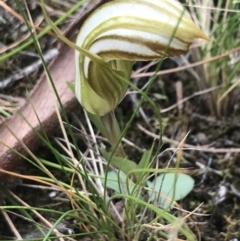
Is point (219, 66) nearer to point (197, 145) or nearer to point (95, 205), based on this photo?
point (197, 145)

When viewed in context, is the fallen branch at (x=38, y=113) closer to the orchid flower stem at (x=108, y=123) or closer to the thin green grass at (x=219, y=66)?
the orchid flower stem at (x=108, y=123)

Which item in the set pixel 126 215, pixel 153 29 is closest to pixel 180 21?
pixel 153 29

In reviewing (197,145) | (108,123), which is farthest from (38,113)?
(197,145)

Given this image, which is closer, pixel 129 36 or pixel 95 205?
pixel 129 36

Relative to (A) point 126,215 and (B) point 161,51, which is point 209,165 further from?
(B) point 161,51

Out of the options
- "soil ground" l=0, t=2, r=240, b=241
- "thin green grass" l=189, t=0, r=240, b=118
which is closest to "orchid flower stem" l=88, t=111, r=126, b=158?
"soil ground" l=0, t=2, r=240, b=241

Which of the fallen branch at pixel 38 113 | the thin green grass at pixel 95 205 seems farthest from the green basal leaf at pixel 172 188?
the fallen branch at pixel 38 113

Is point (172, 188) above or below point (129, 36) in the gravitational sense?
below

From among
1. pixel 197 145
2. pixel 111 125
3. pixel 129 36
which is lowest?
pixel 197 145

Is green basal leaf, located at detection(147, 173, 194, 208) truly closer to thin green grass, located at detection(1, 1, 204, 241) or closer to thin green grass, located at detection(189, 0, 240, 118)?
thin green grass, located at detection(1, 1, 204, 241)
